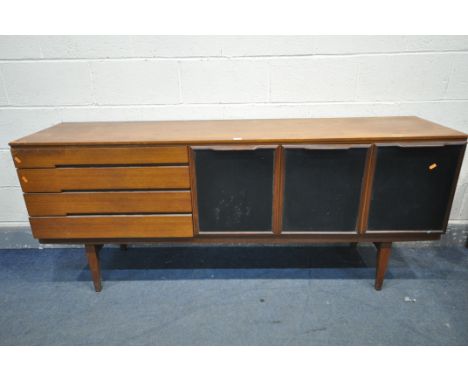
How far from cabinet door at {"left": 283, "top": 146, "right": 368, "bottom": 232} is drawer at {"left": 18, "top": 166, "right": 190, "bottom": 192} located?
1.54 ft

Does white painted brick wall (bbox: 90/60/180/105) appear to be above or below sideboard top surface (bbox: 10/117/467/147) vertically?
above

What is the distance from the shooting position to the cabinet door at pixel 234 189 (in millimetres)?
1431

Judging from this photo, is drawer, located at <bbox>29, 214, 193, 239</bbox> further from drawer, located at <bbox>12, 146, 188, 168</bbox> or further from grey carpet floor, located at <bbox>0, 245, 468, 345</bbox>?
grey carpet floor, located at <bbox>0, 245, 468, 345</bbox>

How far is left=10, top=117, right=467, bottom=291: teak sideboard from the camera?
4.61 ft

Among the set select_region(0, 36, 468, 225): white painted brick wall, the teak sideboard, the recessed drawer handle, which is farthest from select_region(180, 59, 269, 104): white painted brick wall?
the recessed drawer handle

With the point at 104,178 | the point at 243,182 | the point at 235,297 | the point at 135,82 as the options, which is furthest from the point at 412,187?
the point at 135,82

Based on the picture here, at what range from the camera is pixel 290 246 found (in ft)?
7.00

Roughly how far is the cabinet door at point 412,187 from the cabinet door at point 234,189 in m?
0.48

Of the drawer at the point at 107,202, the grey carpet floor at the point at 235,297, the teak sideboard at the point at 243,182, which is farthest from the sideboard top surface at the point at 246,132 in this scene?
the grey carpet floor at the point at 235,297

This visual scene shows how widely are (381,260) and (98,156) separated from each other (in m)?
1.42

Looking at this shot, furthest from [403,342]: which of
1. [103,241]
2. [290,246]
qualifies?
[103,241]

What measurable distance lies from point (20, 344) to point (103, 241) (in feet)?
1.77

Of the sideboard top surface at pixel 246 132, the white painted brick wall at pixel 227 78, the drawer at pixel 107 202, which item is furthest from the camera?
the white painted brick wall at pixel 227 78

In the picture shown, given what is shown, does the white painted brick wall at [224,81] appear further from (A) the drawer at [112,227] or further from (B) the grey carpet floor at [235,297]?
(B) the grey carpet floor at [235,297]
